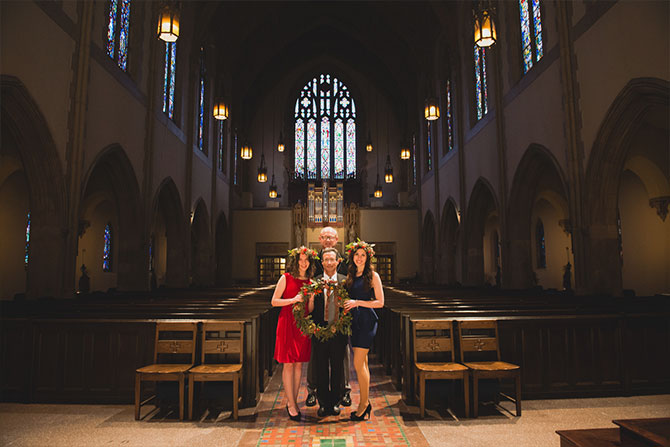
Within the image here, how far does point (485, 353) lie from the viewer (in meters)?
4.86

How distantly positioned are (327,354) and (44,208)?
21.2 ft

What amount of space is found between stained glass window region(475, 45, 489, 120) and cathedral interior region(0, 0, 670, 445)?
107 mm

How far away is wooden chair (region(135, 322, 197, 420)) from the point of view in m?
4.08

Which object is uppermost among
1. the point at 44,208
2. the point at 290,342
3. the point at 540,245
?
the point at 44,208

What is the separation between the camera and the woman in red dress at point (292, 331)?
161 inches

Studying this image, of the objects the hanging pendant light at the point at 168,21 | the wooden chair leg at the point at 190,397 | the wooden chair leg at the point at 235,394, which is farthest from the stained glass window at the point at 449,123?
the wooden chair leg at the point at 190,397

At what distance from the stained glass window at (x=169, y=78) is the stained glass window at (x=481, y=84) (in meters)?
9.06

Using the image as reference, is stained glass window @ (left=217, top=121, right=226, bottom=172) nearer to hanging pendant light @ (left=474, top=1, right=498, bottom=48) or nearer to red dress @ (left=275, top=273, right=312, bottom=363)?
hanging pendant light @ (left=474, top=1, right=498, bottom=48)

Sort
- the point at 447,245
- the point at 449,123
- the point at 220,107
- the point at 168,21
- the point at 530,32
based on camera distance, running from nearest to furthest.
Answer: the point at 168,21
the point at 530,32
the point at 220,107
the point at 449,123
the point at 447,245

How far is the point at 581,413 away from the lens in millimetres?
4277

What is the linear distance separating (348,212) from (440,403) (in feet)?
54.6

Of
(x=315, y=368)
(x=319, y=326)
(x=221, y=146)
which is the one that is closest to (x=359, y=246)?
(x=319, y=326)

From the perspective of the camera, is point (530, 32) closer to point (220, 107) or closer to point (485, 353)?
point (220, 107)

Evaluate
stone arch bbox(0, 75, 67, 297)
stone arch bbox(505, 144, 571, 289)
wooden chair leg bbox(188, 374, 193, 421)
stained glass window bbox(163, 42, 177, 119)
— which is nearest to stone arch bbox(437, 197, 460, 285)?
stone arch bbox(505, 144, 571, 289)
